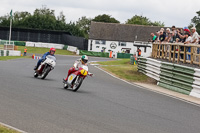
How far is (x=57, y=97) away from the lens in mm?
11984

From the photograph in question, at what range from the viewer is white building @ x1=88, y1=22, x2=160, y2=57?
307 feet

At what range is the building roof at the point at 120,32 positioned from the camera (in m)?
94.5

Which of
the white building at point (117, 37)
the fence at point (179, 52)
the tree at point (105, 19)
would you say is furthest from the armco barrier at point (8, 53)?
the tree at point (105, 19)

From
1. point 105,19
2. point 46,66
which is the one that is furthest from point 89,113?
point 105,19

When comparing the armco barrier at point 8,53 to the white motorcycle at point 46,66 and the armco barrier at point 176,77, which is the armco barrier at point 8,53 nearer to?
the armco barrier at point 176,77

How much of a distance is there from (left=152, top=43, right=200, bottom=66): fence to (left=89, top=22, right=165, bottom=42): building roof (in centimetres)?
6967

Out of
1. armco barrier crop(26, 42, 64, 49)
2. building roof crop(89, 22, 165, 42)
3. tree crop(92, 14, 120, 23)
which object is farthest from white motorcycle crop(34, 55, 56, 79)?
tree crop(92, 14, 120, 23)

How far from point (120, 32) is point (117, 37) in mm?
1708

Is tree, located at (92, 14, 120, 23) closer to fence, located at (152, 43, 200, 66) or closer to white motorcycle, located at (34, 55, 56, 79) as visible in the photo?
fence, located at (152, 43, 200, 66)

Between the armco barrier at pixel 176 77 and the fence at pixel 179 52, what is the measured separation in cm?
74

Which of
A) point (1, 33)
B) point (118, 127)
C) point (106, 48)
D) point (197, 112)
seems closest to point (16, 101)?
point (118, 127)

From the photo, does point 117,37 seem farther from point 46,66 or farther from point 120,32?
point 46,66

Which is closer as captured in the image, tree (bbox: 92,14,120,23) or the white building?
the white building

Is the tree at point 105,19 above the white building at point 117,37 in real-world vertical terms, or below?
above
